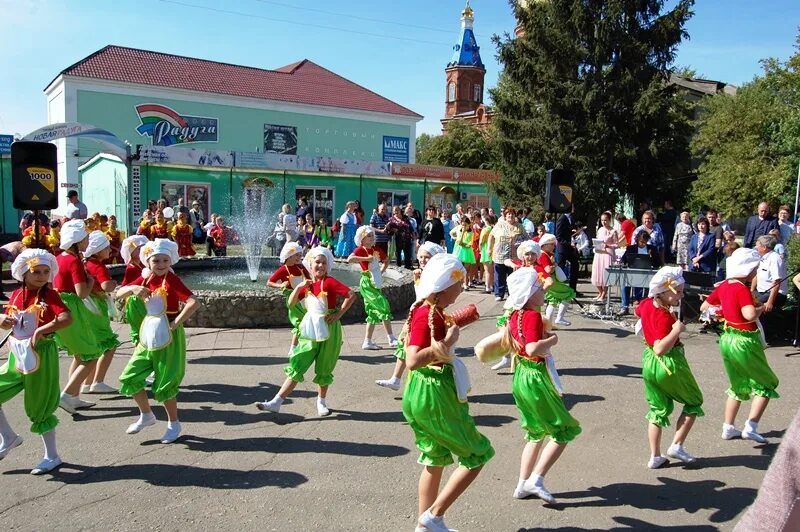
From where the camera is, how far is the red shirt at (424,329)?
13.1 feet

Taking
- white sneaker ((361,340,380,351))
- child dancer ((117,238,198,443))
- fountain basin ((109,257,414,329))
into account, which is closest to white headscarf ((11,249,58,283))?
child dancer ((117,238,198,443))

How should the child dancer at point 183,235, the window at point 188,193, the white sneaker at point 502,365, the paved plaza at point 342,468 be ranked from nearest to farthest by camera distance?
the paved plaza at point 342,468, the white sneaker at point 502,365, the child dancer at point 183,235, the window at point 188,193

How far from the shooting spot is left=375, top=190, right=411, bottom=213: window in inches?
1241

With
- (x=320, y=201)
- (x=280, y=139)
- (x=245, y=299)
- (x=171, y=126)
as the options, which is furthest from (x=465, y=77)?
(x=245, y=299)

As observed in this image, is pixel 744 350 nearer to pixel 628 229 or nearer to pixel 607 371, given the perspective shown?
pixel 607 371

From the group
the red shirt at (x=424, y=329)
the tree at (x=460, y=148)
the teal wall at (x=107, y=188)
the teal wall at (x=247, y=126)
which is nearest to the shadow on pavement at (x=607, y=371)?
the red shirt at (x=424, y=329)

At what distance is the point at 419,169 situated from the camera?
32.0 meters

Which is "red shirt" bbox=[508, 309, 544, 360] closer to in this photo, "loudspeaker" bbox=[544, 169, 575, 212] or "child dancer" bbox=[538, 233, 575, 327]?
"child dancer" bbox=[538, 233, 575, 327]

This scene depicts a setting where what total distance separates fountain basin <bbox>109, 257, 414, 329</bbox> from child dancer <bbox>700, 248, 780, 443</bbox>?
6.35m

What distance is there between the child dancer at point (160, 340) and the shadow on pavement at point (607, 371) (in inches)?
192

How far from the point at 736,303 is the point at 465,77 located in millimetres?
78612

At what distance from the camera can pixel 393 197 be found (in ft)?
104

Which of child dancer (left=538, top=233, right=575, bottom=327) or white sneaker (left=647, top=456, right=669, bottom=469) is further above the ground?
child dancer (left=538, top=233, right=575, bottom=327)

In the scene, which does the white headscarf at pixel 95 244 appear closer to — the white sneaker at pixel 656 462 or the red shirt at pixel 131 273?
the red shirt at pixel 131 273
